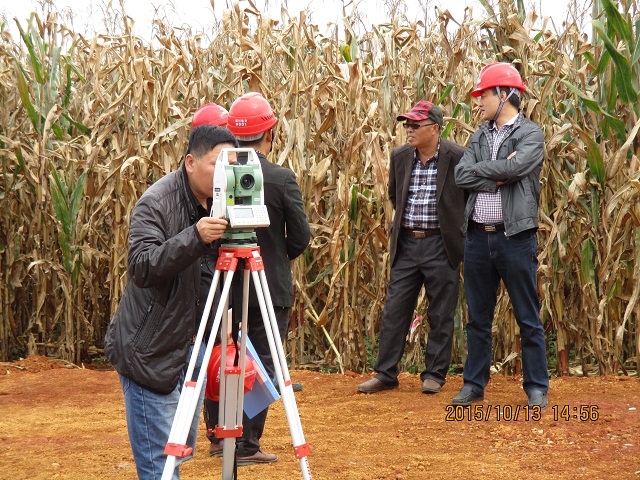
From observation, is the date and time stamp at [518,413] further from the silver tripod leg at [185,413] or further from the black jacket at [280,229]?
the silver tripod leg at [185,413]

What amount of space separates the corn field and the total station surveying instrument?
3.62 m

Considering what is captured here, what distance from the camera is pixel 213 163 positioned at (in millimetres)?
3191

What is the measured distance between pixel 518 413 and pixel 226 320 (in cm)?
307

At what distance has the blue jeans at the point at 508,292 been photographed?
5504 mm

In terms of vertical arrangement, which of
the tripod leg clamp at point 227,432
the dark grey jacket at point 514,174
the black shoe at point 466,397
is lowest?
the black shoe at point 466,397

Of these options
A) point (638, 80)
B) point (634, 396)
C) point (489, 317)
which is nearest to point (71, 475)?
point (489, 317)

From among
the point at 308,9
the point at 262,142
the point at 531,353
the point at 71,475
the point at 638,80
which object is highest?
the point at 308,9

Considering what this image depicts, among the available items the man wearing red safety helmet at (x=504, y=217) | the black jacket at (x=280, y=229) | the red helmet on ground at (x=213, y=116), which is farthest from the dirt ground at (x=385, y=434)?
the red helmet on ground at (x=213, y=116)

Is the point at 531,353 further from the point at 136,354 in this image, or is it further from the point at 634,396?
the point at 136,354

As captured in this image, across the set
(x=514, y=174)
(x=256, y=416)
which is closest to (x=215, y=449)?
(x=256, y=416)

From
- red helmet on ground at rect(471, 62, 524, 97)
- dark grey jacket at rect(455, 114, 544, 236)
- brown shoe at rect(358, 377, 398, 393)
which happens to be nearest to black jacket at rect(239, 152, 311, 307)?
dark grey jacket at rect(455, 114, 544, 236)

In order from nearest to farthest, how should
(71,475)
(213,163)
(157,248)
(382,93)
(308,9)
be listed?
(157,248) < (213,163) < (71,475) < (382,93) < (308,9)

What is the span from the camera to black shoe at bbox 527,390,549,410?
218 inches

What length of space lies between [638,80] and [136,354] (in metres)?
4.64
